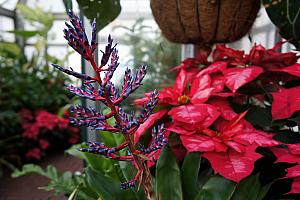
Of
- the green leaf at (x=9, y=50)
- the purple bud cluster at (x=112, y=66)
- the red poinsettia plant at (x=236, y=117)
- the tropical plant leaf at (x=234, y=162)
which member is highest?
the green leaf at (x=9, y=50)

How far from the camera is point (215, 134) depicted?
0.42m

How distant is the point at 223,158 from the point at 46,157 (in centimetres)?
208

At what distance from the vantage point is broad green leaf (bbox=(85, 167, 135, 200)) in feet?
1.30

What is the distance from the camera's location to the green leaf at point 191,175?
0.41 m

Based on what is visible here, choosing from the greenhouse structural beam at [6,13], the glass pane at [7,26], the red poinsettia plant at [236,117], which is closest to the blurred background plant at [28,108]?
the glass pane at [7,26]

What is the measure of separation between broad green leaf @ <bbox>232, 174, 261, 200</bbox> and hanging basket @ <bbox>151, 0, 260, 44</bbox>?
39 centimetres

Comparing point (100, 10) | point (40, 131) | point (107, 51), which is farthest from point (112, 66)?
point (40, 131)

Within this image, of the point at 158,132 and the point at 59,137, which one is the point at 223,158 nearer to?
the point at 158,132

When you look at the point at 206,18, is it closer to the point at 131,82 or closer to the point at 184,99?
the point at 184,99

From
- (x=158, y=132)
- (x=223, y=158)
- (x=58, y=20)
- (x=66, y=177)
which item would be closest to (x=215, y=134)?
(x=223, y=158)

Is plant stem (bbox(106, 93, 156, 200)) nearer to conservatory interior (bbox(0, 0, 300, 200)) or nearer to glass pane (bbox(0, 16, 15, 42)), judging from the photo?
conservatory interior (bbox(0, 0, 300, 200))

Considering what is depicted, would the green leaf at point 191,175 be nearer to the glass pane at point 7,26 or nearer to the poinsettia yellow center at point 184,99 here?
the poinsettia yellow center at point 184,99

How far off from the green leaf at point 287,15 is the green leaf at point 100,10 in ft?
1.04

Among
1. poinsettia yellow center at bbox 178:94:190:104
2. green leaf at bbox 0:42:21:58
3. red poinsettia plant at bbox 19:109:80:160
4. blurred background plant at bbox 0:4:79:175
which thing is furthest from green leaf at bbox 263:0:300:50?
green leaf at bbox 0:42:21:58
